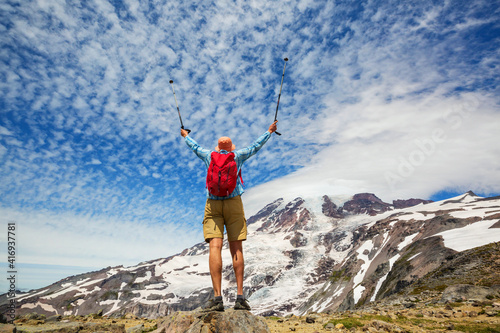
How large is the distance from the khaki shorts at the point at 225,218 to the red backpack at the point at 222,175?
317 mm

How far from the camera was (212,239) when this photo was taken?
7195 millimetres

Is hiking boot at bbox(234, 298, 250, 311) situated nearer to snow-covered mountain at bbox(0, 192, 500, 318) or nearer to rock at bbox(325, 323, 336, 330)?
rock at bbox(325, 323, 336, 330)

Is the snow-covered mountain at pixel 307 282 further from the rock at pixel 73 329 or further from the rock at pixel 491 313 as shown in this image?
the rock at pixel 73 329

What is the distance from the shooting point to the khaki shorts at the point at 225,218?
287 inches

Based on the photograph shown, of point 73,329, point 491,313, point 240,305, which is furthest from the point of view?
point 491,313

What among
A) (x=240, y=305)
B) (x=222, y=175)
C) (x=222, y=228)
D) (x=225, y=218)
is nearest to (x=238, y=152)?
(x=222, y=175)

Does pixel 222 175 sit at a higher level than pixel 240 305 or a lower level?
higher

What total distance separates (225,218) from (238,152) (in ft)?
6.15

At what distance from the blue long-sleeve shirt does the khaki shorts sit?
0.19 meters

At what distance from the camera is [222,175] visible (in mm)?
7102

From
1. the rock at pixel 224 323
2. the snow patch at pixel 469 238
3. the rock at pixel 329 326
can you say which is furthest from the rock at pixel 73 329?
the snow patch at pixel 469 238

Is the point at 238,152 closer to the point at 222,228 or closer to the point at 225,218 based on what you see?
the point at 225,218

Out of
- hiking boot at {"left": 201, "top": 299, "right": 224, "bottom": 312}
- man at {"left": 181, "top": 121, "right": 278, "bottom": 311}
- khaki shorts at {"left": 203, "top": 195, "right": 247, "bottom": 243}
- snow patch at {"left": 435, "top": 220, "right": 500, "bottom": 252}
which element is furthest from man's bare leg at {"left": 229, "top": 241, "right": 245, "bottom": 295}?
snow patch at {"left": 435, "top": 220, "right": 500, "bottom": 252}

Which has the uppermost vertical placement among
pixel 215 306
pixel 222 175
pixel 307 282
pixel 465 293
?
pixel 222 175
